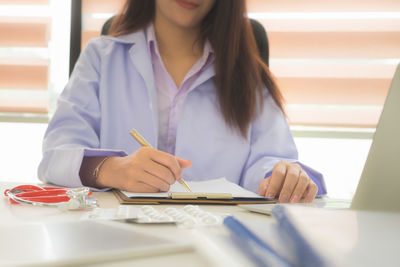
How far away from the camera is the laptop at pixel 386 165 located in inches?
19.2

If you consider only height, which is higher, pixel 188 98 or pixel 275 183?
pixel 188 98

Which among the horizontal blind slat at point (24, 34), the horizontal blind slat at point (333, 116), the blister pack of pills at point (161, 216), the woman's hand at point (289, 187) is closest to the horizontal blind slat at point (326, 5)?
the horizontal blind slat at point (333, 116)

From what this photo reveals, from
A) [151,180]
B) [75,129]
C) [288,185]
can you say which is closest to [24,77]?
[75,129]

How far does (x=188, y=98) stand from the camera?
128cm

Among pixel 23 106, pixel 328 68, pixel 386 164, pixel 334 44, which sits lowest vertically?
pixel 23 106

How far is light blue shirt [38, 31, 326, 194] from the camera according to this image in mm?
1225

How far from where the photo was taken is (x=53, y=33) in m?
2.29

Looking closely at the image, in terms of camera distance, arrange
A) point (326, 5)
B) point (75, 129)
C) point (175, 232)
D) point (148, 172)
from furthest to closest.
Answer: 1. point (326, 5)
2. point (75, 129)
3. point (148, 172)
4. point (175, 232)

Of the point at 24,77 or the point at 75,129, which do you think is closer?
the point at 75,129

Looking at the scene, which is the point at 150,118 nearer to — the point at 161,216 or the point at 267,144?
the point at 267,144

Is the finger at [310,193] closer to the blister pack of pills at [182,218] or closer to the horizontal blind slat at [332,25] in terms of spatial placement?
the blister pack of pills at [182,218]

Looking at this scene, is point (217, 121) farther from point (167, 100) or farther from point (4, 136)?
point (4, 136)

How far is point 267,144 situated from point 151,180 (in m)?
0.59

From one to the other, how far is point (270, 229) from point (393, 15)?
229 cm
